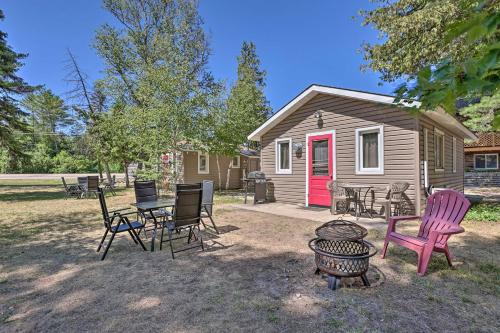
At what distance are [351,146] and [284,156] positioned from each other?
2.58 metres

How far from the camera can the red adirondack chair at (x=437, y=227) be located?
3.23 meters

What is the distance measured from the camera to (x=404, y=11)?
8578 millimetres

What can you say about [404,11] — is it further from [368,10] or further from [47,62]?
[47,62]

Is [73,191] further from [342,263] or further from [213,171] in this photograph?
[342,263]

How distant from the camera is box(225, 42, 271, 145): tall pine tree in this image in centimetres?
1405

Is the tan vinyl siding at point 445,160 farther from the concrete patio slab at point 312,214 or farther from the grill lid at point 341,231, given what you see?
the grill lid at point 341,231

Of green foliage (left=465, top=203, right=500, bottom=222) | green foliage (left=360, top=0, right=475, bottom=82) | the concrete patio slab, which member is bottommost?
the concrete patio slab

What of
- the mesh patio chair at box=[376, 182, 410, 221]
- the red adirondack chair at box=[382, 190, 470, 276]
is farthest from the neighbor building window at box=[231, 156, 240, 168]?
the red adirondack chair at box=[382, 190, 470, 276]

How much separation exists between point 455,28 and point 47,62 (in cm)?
2416

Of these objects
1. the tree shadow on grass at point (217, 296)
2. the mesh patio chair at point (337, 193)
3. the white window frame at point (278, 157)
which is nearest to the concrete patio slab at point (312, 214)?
the mesh patio chair at point (337, 193)

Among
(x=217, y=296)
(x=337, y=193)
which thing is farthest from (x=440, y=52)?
(x=217, y=296)

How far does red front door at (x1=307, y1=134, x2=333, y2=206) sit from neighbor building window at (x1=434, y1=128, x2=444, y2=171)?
3.01 m

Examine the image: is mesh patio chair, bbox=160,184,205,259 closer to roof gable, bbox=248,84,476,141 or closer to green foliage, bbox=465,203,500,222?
roof gable, bbox=248,84,476,141

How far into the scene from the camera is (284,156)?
9.59 m
